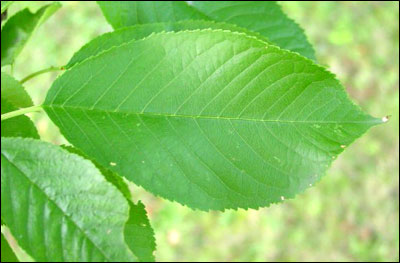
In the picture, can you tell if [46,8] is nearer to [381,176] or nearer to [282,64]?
[282,64]

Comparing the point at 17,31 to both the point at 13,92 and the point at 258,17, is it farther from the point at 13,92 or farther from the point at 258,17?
the point at 258,17

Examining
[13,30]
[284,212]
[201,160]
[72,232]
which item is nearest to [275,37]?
[201,160]

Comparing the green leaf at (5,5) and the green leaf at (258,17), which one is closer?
the green leaf at (5,5)

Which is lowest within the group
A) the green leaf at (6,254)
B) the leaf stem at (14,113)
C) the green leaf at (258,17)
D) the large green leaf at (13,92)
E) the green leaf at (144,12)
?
the green leaf at (6,254)

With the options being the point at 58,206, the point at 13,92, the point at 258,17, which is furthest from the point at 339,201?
the point at 58,206

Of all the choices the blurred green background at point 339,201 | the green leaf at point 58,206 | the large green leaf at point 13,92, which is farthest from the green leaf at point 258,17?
the blurred green background at point 339,201

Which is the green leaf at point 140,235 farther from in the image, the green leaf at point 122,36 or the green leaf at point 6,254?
the green leaf at point 122,36

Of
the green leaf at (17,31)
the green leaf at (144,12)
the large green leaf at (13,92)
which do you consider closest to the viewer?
the large green leaf at (13,92)

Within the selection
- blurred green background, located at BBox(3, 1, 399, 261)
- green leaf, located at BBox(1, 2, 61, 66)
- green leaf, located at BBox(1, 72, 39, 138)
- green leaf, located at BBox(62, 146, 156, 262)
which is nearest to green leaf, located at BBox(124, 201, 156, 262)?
green leaf, located at BBox(62, 146, 156, 262)
